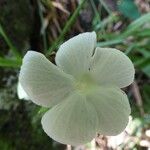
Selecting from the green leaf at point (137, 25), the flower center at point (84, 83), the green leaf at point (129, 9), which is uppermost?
the flower center at point (84, 83)

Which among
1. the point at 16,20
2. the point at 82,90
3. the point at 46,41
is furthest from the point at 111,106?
the point at 46,41

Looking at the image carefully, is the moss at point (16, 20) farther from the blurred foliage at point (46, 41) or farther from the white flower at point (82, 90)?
the white flower at point (82, 90)

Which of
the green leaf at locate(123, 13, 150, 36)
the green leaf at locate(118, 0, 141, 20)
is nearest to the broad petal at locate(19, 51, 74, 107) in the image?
the green leaf at locate(123, 13, 150, 36)

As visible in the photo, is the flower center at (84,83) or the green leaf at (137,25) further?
the green leaf at (137,25)

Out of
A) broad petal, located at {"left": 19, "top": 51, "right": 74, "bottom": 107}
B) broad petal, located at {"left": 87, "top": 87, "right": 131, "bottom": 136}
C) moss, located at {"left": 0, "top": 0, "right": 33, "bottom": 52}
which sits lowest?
moss, located at {"left": 0, "top": 0, "right": 33, "bottom": 52}

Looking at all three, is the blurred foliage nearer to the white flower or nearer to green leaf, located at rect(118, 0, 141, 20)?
green leaf, located at rect(118, 0, 141, 20)

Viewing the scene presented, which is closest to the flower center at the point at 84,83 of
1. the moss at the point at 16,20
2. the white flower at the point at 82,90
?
the white flower at the point at 82,90
